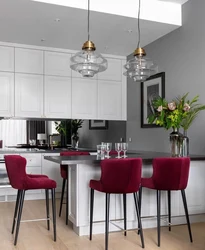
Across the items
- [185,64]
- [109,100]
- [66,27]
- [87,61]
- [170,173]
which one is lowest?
[170,173]

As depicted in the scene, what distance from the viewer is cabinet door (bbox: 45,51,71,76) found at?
5.70 meters

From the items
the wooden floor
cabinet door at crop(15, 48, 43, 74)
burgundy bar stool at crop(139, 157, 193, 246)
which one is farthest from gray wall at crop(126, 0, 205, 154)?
cabinet door at crop(15, 48, 43, 74)

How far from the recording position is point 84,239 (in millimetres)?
Result: 3246

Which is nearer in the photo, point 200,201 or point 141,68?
point 141,68

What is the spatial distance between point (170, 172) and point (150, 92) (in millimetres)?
2452

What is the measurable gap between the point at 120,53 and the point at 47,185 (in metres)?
3.63

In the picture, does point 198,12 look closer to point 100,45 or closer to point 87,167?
point 100,45

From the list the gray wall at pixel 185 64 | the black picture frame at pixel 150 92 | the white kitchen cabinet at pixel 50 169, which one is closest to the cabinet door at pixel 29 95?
the white kitchen cabinet at pixel 50 169

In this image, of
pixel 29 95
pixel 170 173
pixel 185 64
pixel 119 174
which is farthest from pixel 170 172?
pixel 29 95

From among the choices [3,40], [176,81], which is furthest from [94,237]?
[3,40]

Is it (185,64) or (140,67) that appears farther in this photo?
(185,64)

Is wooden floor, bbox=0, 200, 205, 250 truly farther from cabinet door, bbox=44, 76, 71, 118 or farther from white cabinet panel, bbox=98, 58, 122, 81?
white cabinet panel, bbox=98, 58, 122, 81

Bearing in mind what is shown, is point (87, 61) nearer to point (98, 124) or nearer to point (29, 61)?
point (29, 61)

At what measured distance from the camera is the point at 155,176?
126 inches
